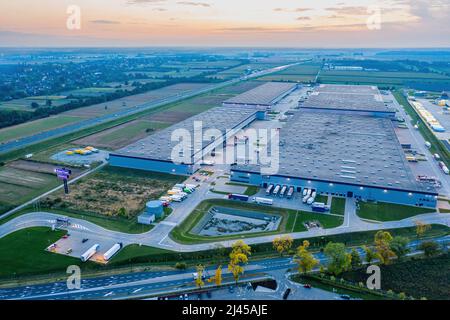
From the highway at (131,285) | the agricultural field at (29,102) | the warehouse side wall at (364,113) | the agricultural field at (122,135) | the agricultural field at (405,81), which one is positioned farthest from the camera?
the agricultural field at (405,81)

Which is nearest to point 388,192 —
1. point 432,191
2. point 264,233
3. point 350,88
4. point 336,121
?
point 432,191

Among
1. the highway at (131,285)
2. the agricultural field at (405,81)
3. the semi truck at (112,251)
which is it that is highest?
the agricultural field at (405,81)

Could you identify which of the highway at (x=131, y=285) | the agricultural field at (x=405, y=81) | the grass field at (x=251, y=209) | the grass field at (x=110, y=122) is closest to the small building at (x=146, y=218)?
the grass field at (x=251, y=209)

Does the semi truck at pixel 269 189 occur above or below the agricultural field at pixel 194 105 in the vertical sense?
below

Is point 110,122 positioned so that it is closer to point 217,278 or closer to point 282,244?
point 282,244

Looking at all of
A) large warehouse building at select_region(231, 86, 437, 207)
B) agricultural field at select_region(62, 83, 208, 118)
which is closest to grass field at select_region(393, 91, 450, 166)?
large warehouse building at select_region(231, 86, 437, 207)

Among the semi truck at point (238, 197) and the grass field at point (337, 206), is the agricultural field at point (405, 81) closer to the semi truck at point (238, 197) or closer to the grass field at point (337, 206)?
the grass field at point (337, 206)

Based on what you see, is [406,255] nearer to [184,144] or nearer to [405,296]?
[405,296]

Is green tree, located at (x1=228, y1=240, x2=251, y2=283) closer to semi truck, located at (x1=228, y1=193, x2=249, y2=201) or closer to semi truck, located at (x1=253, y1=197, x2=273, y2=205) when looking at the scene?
semi truck, located at (x1=253, y1=197, x2=273, y2=205)
